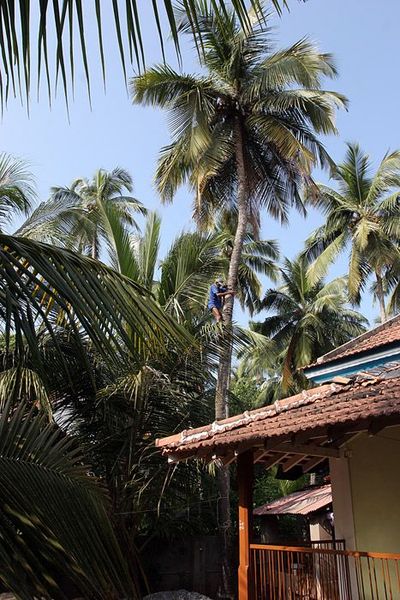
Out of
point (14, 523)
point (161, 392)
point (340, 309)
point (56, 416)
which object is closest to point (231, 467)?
point (161, 392)

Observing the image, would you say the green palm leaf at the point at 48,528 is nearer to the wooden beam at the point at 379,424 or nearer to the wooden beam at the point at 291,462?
the wooden beam at the point at 379,424

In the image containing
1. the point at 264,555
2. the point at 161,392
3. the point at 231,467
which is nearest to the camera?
the point at 264,555

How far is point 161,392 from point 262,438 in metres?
4.74

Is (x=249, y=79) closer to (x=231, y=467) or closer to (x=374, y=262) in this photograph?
(x=231, y=467)

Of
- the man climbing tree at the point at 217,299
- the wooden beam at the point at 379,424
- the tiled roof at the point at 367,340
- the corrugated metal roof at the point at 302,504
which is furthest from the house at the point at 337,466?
the corrugated metal roof at the point at 302,504

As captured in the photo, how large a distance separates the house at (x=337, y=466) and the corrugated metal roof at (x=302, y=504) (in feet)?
21.4

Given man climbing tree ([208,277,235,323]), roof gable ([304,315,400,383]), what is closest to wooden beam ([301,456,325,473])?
roof gable ([304,315,400,383])

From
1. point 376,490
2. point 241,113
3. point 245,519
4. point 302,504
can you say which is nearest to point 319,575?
point 245,519

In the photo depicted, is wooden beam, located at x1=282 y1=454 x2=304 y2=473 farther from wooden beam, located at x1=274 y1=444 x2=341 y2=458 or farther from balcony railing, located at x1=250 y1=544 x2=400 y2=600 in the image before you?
balcony railing, located at x1=250 y1=544 x2=400 y2=600

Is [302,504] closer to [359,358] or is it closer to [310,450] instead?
[359,358]

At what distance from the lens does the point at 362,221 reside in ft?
79.8

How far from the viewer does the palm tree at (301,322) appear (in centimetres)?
2775

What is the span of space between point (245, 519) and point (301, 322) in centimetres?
2190

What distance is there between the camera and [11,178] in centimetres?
673
